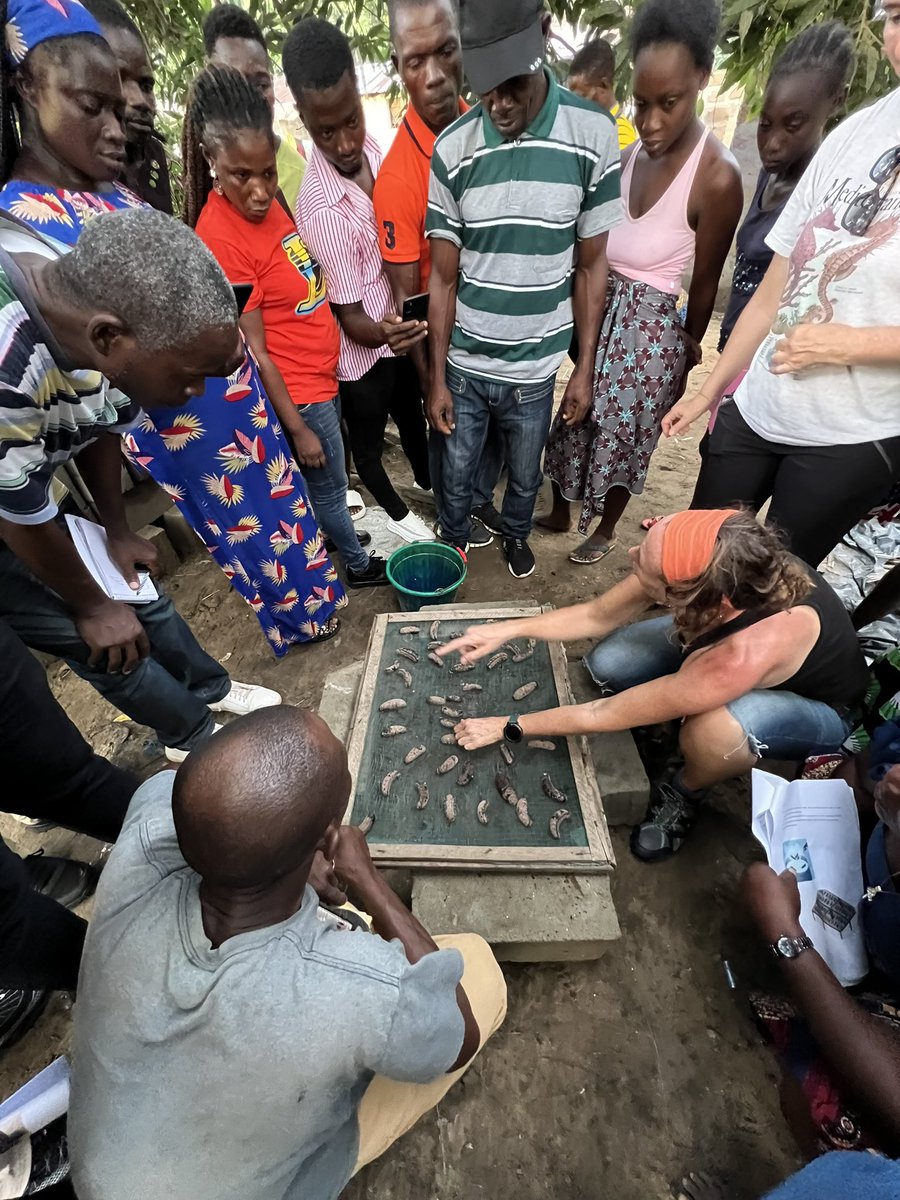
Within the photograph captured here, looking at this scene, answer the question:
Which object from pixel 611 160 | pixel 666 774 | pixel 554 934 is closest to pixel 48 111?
pixel 611 160

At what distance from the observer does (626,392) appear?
3443mm

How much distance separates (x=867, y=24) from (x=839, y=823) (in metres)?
3.64

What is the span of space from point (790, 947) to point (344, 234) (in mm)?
3599

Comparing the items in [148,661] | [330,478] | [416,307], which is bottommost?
[148,661]

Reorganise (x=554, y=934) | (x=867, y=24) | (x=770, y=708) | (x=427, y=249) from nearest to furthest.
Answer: (x=554, y=934) < (x=770, y=708) < (x=867, y=24) < (x=427, y=249)

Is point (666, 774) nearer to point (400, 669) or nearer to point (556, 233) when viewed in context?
point (400, 669)

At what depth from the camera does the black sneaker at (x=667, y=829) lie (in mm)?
2699

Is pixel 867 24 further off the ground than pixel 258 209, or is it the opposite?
pixel 867 24

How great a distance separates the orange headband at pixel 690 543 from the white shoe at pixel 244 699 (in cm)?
233

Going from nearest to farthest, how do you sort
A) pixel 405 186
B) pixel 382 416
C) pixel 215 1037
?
pixel 215 1037 → pixel 405 186 → pixel 382 416

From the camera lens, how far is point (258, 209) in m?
2.64

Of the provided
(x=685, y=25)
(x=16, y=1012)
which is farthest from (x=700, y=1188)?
(x=685, y=25)

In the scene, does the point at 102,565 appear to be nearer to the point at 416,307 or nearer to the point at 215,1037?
the point at 215,1037

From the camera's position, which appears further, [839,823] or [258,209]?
[258,209]
